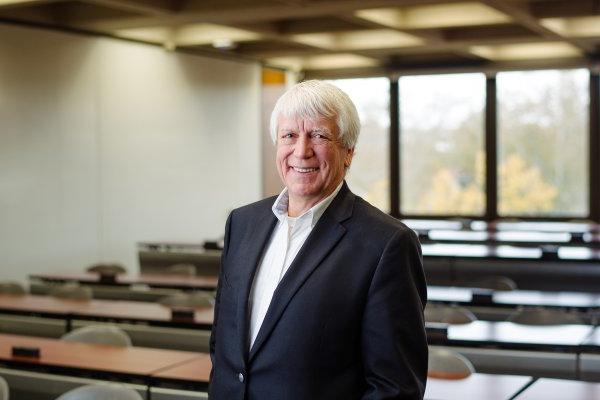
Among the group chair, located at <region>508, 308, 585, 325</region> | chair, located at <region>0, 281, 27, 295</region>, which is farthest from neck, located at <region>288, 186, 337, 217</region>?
chair, located at <region>0, 281, 27, 295</region>

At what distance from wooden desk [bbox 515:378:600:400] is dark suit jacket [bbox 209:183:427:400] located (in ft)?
5.98

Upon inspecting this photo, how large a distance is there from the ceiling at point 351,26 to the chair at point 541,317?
347 cm

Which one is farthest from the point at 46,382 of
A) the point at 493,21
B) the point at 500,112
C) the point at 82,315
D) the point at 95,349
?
the point at 500,112

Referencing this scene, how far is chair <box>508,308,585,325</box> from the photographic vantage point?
5535mm

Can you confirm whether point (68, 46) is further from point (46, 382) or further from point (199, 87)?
point (46, 382)

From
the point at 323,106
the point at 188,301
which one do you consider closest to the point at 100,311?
the point at 188,301

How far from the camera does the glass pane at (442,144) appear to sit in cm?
1377

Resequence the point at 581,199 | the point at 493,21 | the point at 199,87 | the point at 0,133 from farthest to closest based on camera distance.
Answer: the point at 581,199 < the point at 199,87 < the point at 493,21 < the point at 0,133

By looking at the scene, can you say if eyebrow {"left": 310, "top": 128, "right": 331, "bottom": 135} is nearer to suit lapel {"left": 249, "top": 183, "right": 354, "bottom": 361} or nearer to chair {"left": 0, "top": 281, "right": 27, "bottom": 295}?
suit lapel {"left": 249, "top": 183, "right": 354, "bottom": 361}

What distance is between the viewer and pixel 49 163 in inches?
369

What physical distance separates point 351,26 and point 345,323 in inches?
342

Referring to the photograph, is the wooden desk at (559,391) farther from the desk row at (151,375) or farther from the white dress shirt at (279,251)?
the white dress shirt at (279,251)

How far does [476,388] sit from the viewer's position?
3760mm

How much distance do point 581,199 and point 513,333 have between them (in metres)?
8.74
